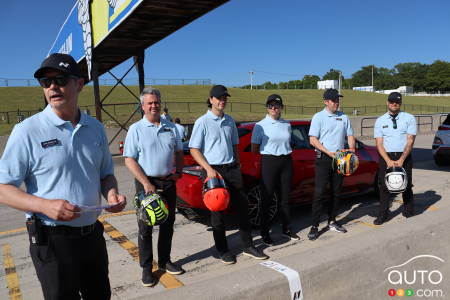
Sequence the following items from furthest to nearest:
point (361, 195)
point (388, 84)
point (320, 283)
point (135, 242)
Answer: point (388, 84)
point (361, 195)
point (135, 242)
point (320, 283)

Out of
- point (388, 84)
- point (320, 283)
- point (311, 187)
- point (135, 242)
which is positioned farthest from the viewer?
point (388, 84)

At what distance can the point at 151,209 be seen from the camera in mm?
3145

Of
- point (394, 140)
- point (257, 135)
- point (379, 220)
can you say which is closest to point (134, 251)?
point (257, 135)

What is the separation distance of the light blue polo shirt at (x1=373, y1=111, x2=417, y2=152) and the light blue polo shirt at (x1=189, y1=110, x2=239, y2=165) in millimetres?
2611

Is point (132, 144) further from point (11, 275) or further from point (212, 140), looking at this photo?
point (11, 275)

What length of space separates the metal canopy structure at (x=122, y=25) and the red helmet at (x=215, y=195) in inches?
144

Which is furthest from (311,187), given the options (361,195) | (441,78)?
(441,78)

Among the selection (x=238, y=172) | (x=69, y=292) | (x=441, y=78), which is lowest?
(x=69, y=292)

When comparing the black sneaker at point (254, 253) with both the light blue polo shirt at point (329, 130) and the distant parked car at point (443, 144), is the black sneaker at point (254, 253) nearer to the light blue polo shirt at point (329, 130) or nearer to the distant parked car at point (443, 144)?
the light blue polo shirt at point (329, 130)

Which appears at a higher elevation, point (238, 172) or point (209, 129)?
point (209, 129)

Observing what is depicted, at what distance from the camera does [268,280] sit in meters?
2.61

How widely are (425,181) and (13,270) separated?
8047 millimetres

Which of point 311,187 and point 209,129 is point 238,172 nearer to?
point 209,129

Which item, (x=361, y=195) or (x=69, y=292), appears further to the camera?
(x=361, y=195)
